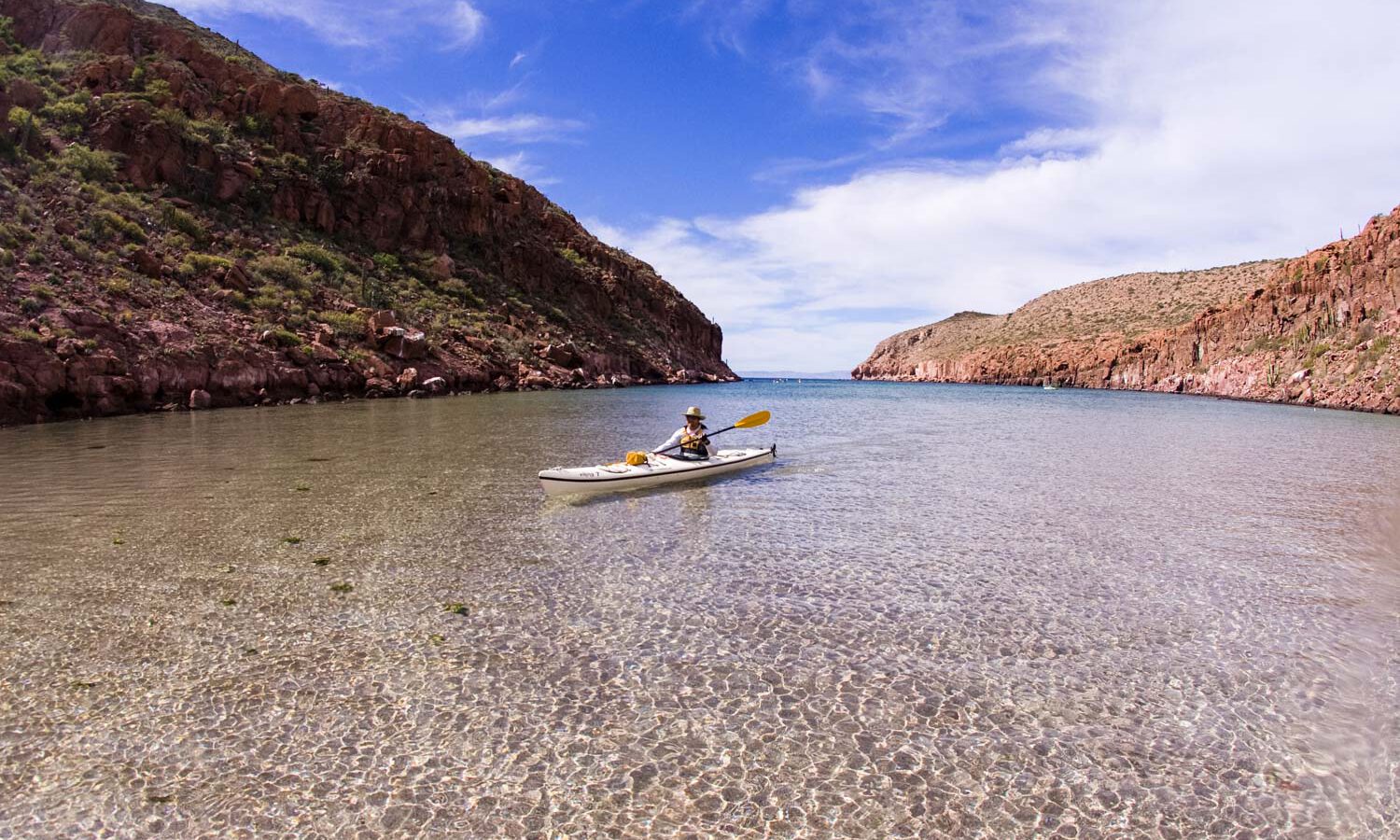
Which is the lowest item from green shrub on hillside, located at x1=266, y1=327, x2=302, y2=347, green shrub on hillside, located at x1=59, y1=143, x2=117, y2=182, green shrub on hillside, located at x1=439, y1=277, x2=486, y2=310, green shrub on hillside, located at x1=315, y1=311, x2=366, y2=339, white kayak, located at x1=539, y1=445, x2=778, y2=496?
white kayak, located at x1=539, y1=445, x2=778, y2=496

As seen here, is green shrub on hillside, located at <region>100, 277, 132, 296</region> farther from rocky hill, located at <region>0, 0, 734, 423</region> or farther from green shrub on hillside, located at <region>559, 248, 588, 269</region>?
green shrub on hillside, located at <region>559, 248, 588, 269</region>

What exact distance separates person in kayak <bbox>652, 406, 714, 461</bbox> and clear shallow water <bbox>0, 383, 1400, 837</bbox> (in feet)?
7.19

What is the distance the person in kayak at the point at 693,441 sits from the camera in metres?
16.0

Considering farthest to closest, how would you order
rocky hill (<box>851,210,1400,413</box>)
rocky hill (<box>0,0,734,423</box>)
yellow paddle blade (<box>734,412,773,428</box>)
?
rocky hill (<box>851,210,1400,413</box>) < rocky hill (<box>0,0,734,423</box>) < yellow paddle blade (<box>734,412,773,428</box>)

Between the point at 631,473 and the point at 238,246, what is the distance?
37537 mm

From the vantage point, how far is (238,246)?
135 ft

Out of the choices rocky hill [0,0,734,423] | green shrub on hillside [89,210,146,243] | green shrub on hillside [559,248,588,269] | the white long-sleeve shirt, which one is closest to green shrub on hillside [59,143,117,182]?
rocky hill [0,0,734,423]

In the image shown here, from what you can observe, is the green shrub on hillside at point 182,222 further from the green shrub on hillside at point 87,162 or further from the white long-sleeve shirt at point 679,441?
the white long-sleeve shirt at point 679,441

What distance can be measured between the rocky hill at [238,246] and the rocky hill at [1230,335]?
156ft

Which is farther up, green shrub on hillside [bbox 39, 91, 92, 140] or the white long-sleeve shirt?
green shrub on hillside [bbox 39, 91, 92, 140]

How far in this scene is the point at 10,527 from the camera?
1015 centimetres

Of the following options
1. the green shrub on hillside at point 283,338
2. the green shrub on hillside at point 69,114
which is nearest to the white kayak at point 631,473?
the green shrub on hillside at point 283,338

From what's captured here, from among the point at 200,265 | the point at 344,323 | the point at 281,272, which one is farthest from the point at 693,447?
the point at 281,272

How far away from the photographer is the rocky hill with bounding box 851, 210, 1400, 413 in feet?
142
